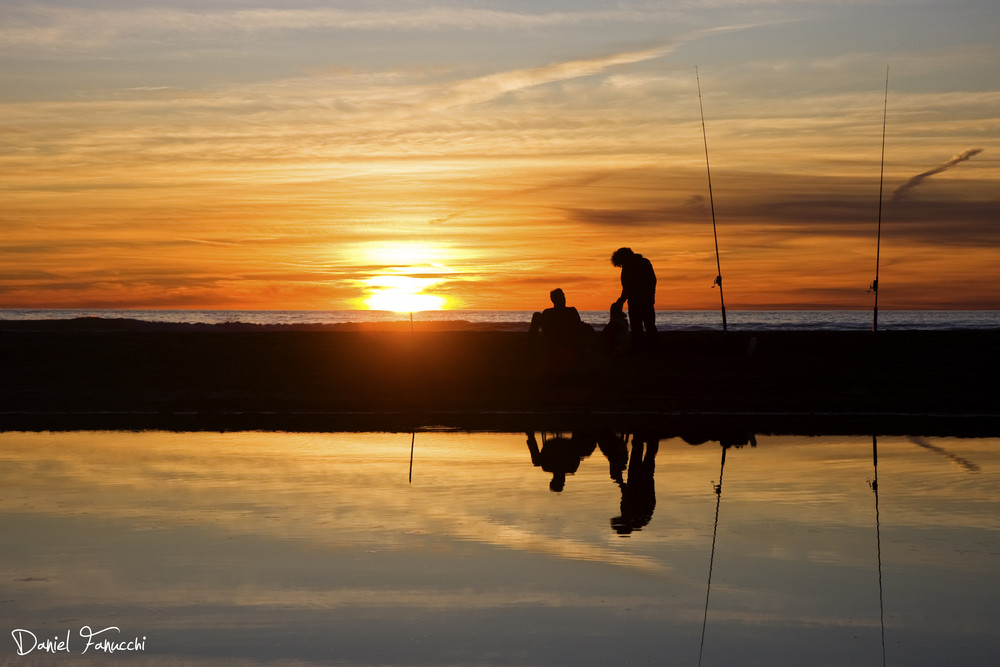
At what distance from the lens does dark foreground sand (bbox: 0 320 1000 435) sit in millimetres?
15742

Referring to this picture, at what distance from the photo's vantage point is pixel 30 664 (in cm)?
471

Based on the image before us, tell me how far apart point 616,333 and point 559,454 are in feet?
25.3

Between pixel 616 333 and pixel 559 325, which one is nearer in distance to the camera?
pixel 559 325

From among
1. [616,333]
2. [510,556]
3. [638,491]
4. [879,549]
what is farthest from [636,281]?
[510,556]

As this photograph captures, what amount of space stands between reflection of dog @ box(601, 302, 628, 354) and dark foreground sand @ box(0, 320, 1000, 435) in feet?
0.70

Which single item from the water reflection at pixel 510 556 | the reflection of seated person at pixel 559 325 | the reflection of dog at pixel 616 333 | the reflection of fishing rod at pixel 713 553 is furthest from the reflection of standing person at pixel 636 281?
the water reflection at pixel 510 556

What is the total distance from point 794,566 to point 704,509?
1.91 m

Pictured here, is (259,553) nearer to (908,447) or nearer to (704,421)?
(908,447)

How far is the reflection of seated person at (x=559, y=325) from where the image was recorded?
18.4 meters

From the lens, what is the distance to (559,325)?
1862 centimetres

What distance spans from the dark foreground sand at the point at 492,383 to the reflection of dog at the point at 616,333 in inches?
8.4

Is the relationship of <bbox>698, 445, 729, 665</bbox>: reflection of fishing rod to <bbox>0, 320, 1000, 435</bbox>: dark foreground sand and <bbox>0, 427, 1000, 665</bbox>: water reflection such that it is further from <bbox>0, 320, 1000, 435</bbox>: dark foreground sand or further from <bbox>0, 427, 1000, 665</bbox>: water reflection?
<bbox>0, 320, 1000, 435</bbox>: dark foreground sand

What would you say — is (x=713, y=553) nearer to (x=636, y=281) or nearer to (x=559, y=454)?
(x=559, y=454)

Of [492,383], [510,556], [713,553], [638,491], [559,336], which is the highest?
[559,336]
